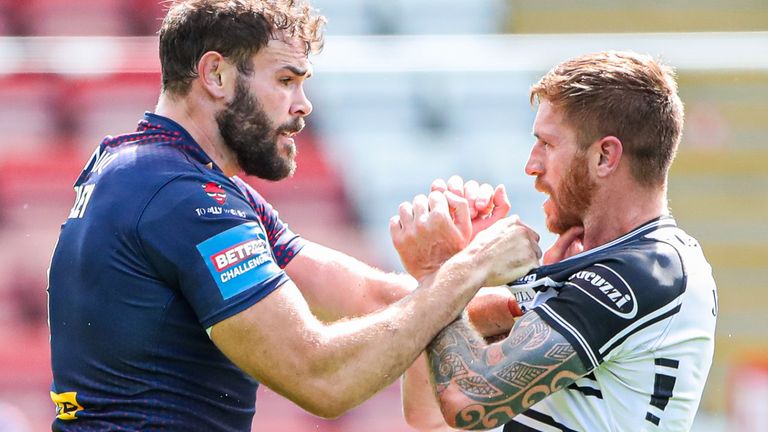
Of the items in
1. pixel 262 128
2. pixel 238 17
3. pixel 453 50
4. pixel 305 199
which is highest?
pixel 238 17

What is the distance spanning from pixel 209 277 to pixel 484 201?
98cm

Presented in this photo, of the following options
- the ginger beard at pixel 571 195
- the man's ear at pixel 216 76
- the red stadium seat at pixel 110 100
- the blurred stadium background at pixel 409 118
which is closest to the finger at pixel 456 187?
the ginger beard at pixel 571 195

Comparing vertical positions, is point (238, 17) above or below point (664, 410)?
above

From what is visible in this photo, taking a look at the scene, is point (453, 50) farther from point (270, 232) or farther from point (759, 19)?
point (270, 232)

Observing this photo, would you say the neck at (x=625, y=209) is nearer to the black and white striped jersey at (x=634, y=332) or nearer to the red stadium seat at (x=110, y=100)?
the black and white striped jersey at (x=634, y=332)

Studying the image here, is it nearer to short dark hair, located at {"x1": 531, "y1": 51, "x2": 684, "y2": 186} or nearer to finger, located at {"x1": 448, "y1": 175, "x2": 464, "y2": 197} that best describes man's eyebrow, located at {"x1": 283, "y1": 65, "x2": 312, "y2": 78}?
finger, located at {"x1": 448, "y1": 175, "x2": 464, "y2": 197}

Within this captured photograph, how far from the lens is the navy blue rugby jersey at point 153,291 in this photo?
299 centimetres

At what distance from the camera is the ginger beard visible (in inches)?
126

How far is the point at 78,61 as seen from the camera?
30.0ft

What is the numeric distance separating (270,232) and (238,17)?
0.85 metres

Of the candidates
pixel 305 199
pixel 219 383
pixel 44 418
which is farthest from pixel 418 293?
pixel 305 199

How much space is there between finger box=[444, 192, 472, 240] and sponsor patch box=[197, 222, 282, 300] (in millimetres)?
625

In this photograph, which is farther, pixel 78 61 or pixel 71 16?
pixel 71 16

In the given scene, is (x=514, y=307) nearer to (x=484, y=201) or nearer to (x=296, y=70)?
(x=484, y=201)
